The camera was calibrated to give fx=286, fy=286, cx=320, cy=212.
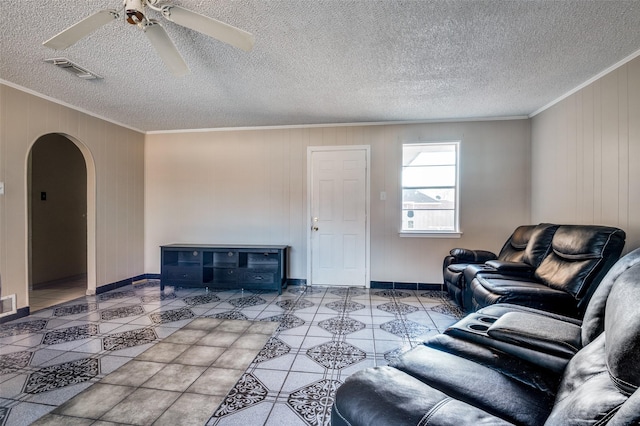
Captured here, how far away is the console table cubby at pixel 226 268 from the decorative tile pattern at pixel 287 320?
89cm

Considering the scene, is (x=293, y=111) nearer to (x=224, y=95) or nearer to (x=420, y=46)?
(x=224, y=95)

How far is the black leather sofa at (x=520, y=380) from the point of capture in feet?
2.56

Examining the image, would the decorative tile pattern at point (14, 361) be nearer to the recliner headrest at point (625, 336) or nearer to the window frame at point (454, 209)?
the recliner headrest at point (625, 336)

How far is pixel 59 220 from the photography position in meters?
4.64

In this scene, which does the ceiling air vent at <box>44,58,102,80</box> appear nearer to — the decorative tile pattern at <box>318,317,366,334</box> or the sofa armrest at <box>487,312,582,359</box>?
the decorative tile pattern at <box>318,317,366,334</box>

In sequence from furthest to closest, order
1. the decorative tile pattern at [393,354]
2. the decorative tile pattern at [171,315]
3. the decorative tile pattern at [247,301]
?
1. the decorative tile pattern at [247,301]
2. the decorative tile pattern at [171,315]
3. the decorative tile pattern at [393,354]

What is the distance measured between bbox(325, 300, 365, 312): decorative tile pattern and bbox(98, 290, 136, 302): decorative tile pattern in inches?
109

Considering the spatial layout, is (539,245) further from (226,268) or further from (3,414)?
(3,414)

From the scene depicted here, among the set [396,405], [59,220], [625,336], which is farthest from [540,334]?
[59,220]

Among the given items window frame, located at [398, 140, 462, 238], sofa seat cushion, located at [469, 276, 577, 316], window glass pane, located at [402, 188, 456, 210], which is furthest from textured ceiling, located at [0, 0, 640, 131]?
sofa seat cushion, located at [469, 276, 577, 316]

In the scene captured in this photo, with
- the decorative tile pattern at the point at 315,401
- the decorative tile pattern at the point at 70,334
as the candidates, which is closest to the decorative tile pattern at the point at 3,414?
the decorative tile pattern at the point at 70,334

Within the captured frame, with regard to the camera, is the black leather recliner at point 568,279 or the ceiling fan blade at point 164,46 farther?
the black leather recliner at point 568,279

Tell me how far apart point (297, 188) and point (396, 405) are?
372 cm

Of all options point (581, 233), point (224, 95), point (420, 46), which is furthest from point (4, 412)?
point (581, 233)
